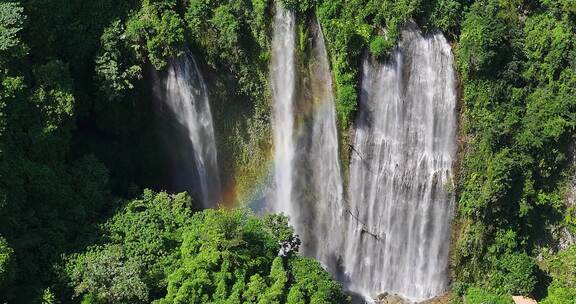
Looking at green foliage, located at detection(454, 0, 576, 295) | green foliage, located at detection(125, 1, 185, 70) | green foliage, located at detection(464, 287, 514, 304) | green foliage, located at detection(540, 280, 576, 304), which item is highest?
green foliage, located at detection(125, 1, 185, 70)

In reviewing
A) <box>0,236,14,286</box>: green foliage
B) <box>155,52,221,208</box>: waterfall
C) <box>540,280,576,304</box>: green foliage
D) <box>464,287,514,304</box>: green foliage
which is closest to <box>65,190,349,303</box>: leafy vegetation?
<box>0,236,14,286</box>: green foliage

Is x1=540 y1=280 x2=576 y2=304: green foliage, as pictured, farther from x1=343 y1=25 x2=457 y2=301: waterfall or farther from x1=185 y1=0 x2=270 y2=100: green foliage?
x1=185 y1=0 x2=270 y2=100: green foliage

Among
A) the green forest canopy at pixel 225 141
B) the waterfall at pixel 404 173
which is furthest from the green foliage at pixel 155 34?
the waterfall at pixel 404 173

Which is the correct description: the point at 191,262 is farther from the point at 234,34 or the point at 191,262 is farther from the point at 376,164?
the point at 234,34

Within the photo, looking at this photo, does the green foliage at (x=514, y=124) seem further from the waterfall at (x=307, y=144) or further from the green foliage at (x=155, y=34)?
the green foliage at (x=155, y=34)

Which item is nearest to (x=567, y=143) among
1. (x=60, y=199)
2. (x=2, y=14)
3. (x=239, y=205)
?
(x=239, y=205)

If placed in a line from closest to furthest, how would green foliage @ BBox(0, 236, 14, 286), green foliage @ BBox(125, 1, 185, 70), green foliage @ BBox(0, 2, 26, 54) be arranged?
green foliage @ BBox(0, 236, 14, 286)
green foliage @ BBox(0, 2, 26, 54)
green foliage @ BBox(125, 1, 185, 70)

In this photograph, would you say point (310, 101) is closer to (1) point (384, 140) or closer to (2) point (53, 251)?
(1) point (384, 140)
